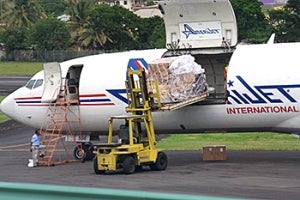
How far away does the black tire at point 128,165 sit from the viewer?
25484mm

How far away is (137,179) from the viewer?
24.2 m

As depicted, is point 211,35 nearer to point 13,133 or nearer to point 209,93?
point 209,93

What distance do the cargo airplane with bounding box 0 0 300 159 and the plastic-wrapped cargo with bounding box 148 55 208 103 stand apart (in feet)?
2.29

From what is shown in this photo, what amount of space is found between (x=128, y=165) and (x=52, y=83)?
5.96 metres

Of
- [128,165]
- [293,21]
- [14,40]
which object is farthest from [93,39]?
[128,165]

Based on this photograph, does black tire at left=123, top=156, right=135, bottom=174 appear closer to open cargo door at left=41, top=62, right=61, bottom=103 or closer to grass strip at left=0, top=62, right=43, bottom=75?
open cargo door at left=41, top=62, right=61, bottom=103

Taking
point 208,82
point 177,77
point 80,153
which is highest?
point 177,77

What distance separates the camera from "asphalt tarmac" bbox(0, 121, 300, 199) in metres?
Result: 20.9

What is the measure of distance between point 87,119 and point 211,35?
492 cm

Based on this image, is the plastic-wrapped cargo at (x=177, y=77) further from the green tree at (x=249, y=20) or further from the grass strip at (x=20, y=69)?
the green tree at (x=249, y=20)

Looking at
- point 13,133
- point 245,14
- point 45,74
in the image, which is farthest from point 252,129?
point 245,14

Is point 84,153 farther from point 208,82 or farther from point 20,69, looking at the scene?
point 20,69

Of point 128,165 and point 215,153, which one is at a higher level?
point 128,165

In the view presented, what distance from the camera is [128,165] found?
25.5m
